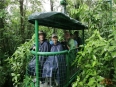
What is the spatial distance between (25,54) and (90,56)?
3007 millimetres

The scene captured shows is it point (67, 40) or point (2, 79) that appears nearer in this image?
point (67, 40)

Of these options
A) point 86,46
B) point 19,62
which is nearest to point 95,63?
point 86,46

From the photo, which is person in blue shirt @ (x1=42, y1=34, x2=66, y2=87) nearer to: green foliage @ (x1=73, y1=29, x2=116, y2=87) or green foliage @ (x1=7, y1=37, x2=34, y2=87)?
green foliage @ (x1=73, y1=29, x2=116, y2=87)

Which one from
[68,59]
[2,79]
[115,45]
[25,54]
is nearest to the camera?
[115,45]

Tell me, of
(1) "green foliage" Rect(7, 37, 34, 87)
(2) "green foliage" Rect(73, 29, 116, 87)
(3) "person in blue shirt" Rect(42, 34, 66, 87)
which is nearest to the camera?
(2) "green foliage" Rect(73, 29, 116, 87)

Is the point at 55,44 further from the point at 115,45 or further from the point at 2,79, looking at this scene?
the point at 2,79

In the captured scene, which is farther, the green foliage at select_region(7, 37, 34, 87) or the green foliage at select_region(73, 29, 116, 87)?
the green foliage at select_region(7, 37, 34, 87)

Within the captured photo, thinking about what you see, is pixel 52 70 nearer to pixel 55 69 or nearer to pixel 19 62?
pixel 55 69

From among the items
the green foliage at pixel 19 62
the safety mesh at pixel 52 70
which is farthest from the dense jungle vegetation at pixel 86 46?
the safety mesh at pixel 52 70

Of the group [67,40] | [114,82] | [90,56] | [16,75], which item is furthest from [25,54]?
[114,82]

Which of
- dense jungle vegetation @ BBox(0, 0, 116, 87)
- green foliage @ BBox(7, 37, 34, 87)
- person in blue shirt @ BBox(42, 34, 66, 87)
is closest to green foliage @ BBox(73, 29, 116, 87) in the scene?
dense jungle vegetation @ BBox(0, 0, 116, 87)

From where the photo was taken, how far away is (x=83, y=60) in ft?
12.6

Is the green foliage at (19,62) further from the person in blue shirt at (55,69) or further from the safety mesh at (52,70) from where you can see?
the person in blue shirt at (55,69)

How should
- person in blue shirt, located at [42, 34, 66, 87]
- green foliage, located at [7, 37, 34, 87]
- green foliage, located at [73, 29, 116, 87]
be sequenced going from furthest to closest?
1. green foliage, located at [7, 37, 34, 87]
2. person in blue shirt, located at [42, 34, 66, 87]
3. green foliage, located at [73, 29, 116, 87]
